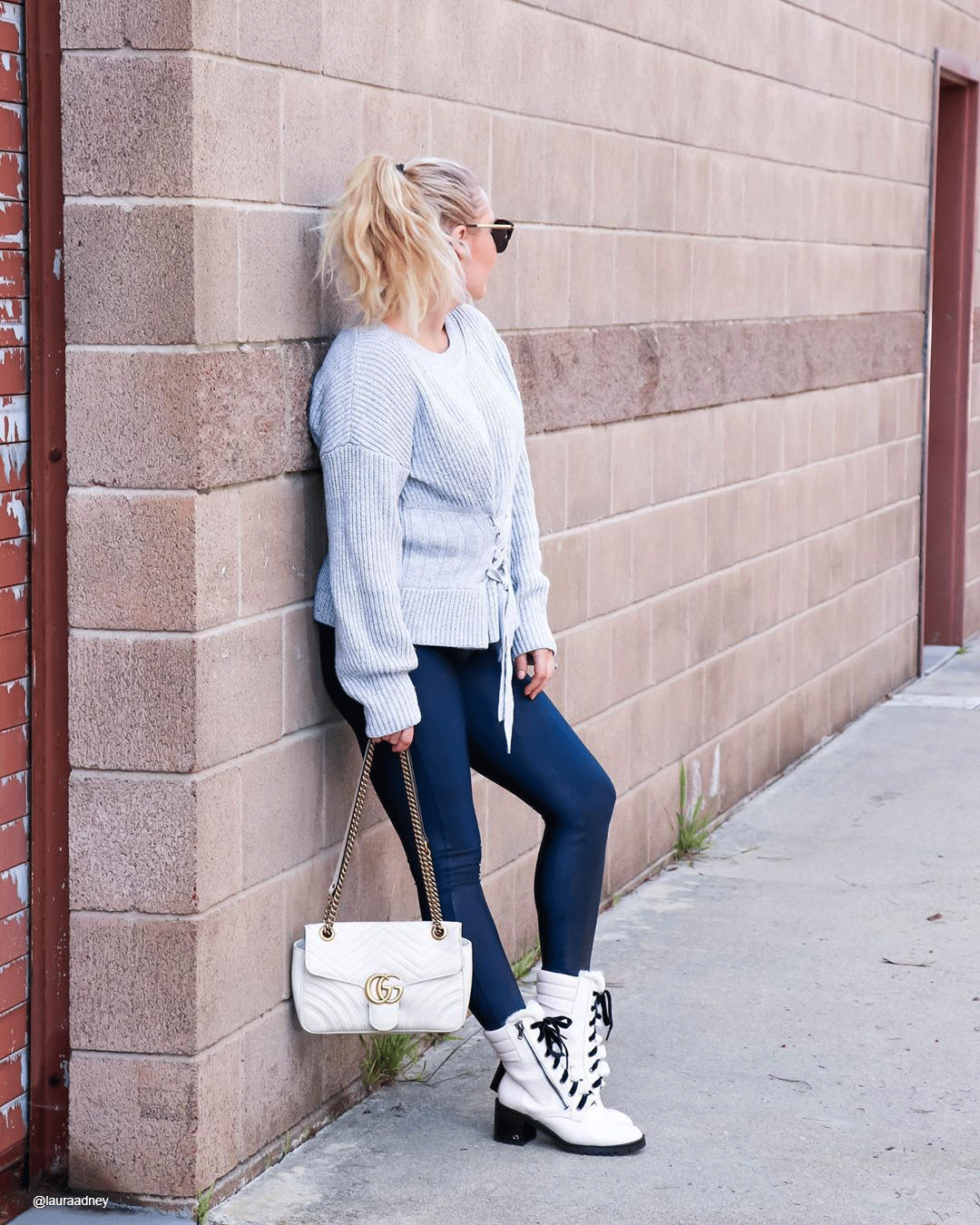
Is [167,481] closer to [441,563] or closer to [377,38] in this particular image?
[441,563]

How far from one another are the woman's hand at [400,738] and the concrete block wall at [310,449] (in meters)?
0.23

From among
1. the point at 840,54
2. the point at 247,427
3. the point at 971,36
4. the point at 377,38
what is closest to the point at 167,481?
the point at 247,427

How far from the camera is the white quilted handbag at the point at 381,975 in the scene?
3.90 meters

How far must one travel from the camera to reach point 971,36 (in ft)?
34.0

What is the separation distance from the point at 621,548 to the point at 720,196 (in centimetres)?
149

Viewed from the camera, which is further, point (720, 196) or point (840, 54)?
point (840, 54)

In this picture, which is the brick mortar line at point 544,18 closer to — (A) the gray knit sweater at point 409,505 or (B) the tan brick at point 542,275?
(B) the tan brick at point 542,275

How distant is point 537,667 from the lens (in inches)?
167

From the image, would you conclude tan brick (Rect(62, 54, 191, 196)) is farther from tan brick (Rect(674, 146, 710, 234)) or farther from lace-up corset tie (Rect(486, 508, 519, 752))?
tan brick (Rect(674, 146, 710, 234))

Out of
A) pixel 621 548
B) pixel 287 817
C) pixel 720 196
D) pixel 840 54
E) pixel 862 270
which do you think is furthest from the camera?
pixel 862 270

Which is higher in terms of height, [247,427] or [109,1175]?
[247,427]

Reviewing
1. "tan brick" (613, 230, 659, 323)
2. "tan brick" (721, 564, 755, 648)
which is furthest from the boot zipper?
"tan brick" (721, 564, 755, 648)

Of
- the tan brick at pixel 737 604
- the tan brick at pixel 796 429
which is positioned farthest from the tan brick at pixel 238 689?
the tan brick at pixel 796 429

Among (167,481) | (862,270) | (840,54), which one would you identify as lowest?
(167,481)
